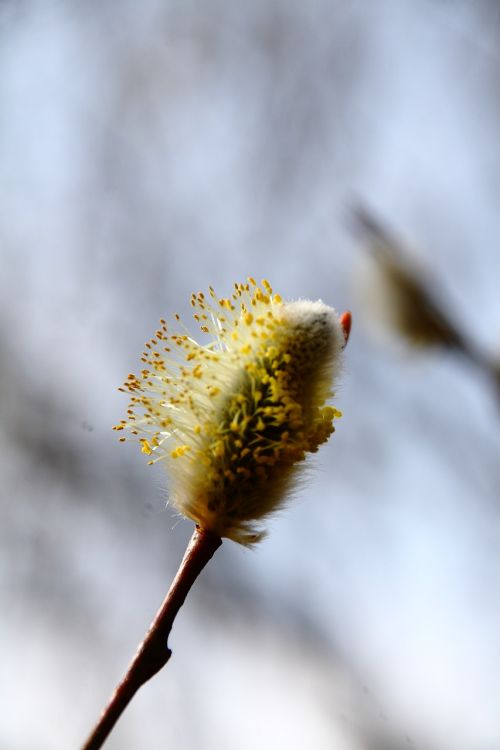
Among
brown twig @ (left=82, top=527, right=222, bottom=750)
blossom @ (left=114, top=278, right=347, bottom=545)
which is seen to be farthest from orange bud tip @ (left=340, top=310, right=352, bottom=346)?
brown twig @ (left=82, top=527, right=222, bottom=750)

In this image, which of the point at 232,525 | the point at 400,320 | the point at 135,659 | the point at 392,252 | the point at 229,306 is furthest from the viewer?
the point at 400,320

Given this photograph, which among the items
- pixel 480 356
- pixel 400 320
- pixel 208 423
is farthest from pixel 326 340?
pixel 400 320

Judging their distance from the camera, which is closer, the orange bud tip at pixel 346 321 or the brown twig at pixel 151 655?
the brown twig at pixel 151 655

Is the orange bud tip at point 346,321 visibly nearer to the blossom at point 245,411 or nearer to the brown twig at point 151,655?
the blossom at point 245,411

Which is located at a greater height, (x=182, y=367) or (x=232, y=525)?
(x=182, y=367)

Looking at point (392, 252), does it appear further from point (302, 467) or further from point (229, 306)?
point (302, 467)

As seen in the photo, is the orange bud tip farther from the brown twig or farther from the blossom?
the brown twig

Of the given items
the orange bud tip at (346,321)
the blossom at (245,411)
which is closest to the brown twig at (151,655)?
the blossom at (245,411)
